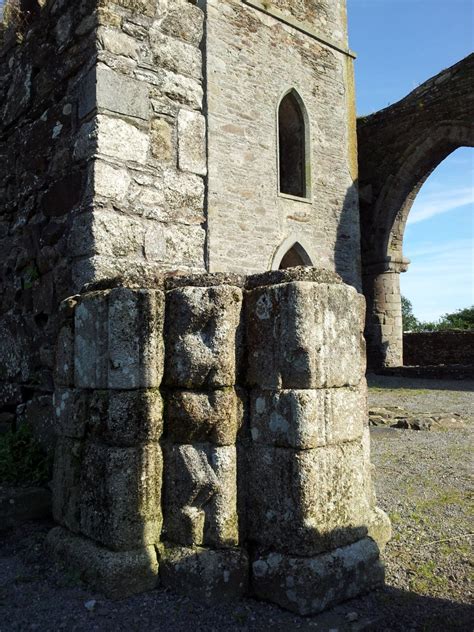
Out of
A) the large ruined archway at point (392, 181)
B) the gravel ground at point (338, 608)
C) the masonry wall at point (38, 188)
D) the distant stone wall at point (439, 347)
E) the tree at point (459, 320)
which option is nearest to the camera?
the gravel ground at point (338, 608)

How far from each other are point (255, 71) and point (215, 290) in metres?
10.0

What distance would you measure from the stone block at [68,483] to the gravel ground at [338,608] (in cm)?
20

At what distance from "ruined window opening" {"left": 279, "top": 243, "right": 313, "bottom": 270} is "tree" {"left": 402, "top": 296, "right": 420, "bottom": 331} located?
24.9 meters

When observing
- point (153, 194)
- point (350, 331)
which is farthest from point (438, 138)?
point (350, 331)

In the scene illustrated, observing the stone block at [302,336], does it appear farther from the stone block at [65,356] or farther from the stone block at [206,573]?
the stone block at [65,356]

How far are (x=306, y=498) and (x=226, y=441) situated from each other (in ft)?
1.31

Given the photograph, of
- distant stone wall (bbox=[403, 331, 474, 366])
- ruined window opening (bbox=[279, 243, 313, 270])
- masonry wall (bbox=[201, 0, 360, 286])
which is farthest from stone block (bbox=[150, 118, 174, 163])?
distant stone wall (bbox=[403, 331, 474, 366])

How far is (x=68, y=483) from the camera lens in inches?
107

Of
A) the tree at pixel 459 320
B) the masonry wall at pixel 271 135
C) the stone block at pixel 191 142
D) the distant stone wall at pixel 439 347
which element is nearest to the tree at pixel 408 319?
the tree at pixel 459 320

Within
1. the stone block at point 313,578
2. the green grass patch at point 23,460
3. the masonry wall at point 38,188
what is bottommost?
the stone block at point 313,578

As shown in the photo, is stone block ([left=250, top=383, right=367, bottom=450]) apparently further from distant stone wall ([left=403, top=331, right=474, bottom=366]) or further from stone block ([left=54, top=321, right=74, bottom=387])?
distant stone wall ([left=403, top=331, right=474, bottom=366])

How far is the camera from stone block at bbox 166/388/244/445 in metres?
2.41

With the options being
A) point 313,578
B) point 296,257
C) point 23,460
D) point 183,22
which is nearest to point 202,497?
point 313,578

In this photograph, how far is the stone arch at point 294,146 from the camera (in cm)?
1245
